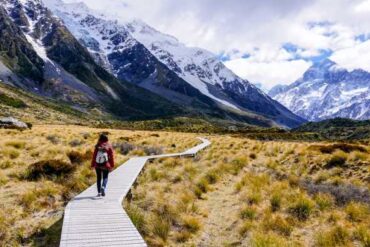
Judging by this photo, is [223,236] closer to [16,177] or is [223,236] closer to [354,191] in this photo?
[354,191]

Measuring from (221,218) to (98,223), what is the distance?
4971 millimetres

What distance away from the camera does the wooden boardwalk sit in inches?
384

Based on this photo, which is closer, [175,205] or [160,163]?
[175,205]

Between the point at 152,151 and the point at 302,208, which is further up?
the point at 302,208

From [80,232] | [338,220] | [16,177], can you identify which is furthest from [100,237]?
[16,177]

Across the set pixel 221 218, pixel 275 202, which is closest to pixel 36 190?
pixel 221 218

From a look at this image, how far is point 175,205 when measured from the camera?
601 inches

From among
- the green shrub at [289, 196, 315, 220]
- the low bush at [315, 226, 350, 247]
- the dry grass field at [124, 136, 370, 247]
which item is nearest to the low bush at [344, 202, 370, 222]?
the dry grass field at [124, 136, 370, 247]

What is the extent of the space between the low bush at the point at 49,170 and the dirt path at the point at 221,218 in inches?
268

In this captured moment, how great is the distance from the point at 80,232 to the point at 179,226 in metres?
3.72

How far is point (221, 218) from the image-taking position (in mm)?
14531

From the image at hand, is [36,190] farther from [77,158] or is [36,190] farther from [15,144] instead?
[15,144]

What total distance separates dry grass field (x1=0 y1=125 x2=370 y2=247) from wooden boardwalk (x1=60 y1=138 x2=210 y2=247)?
2.44 ft

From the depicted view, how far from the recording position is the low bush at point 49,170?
18625mm
